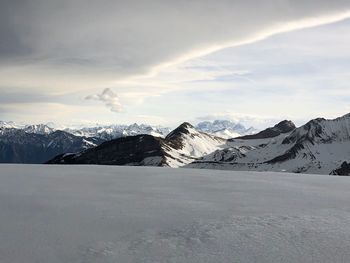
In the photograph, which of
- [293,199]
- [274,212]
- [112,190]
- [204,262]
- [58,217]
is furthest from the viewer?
[112,190]

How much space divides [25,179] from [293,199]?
20817 millimetres

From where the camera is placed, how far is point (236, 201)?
76.3 ft

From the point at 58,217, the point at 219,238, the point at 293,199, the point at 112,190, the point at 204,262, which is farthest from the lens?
the point at 112,190

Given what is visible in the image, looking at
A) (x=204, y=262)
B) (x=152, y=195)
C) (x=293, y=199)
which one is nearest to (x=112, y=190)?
(x=152, y=195)

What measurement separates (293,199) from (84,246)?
47.1 feet

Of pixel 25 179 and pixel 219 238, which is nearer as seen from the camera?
pixel 219 238

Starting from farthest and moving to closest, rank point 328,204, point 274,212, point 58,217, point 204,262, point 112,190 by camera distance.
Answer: point 112,190 → point 328,204 → point 274,212 → point 58,217 → point 204,262

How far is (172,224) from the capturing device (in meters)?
17.1

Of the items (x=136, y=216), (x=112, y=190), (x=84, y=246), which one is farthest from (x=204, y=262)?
(x=112, y=190)

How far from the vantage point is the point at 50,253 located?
1304cm

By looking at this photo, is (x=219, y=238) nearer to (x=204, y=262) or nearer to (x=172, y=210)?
(x=204, y=262)

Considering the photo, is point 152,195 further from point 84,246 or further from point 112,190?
point 84,246

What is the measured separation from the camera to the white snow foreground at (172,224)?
42.9ft

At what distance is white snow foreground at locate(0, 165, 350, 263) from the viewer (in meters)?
13.1
